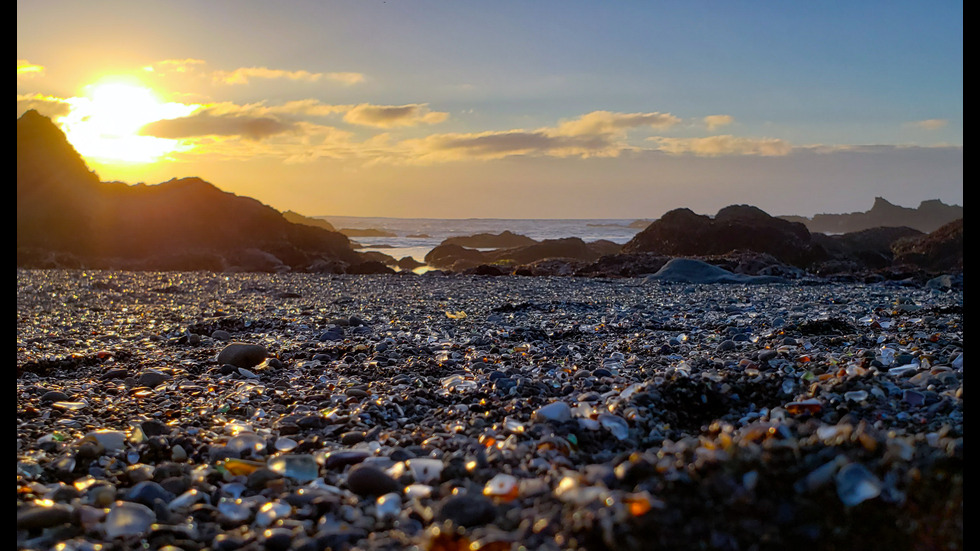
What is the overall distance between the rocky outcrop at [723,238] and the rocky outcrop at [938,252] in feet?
11.8

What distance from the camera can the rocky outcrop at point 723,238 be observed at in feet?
92.8

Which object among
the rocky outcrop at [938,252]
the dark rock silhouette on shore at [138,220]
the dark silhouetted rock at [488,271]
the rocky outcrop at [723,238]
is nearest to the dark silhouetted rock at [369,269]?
the dark silhouetted rock at [488,271]

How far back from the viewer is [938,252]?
2695cm

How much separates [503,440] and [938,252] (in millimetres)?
31075

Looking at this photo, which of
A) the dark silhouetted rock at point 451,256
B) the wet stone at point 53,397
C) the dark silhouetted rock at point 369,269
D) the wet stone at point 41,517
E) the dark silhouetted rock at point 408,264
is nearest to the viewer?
the wet stone at point 41,517

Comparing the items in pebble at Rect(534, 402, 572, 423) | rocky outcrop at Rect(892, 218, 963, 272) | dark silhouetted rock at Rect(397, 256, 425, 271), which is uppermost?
rocky outcrop at Rect(892, 218, 963, 272)

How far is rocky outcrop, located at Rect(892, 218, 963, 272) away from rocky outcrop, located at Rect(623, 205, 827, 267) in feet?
11.8

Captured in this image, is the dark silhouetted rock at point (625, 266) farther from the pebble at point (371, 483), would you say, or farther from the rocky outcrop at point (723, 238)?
the pebble at point (371, 483)

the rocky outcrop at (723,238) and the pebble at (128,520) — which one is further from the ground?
the rocky outcrop at (723,238)

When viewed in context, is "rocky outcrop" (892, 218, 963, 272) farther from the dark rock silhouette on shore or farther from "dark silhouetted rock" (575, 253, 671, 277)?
the dark rock silhouette on shore

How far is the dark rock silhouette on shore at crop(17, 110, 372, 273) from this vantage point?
29.1 m

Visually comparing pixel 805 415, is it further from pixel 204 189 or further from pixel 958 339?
pixel 204 189

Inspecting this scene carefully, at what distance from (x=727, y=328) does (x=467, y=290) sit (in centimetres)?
798

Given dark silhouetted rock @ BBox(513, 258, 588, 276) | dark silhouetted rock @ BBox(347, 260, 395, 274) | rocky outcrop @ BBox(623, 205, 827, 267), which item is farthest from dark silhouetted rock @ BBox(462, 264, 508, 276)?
rocky outcrop @ BBox(623, 205, 827, 267)
